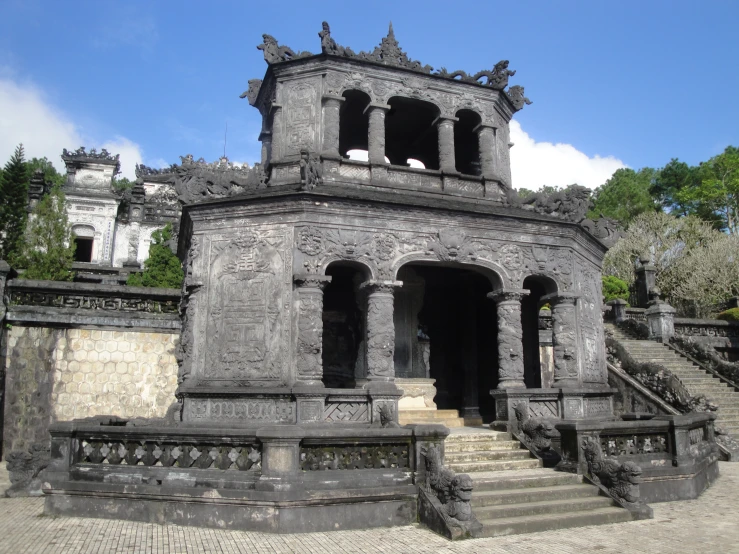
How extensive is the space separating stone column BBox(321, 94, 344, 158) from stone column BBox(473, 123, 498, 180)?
3735 millimetres

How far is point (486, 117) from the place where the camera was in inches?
610

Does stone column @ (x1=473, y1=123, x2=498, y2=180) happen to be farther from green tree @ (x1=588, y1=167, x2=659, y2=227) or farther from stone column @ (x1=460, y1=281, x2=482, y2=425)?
green tree @ (x1=588, y1=167, x2=659, y2=227)

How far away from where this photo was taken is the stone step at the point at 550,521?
765 centimetres

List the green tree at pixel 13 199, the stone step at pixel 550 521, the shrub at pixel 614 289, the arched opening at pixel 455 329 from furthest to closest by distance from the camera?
1. the shrub at pixel 614 289
2. the green tree at pixel 13 199
3. the arched opening at pixel 455 329
4. the stone step at pixel 550 521

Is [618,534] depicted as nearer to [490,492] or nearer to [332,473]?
[490,492]

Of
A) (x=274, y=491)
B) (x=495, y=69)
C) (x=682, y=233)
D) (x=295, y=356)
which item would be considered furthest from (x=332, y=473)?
(x=682, y=233)

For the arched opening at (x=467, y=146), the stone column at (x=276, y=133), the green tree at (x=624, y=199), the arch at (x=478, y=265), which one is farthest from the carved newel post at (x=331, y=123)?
the green tree at (x=624, y=199)

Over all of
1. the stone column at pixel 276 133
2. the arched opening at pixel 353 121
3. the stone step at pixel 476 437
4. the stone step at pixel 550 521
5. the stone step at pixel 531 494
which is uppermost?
the arched opening at pixel 353 121

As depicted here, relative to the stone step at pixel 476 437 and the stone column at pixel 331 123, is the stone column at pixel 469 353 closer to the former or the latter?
the stone step at pixel 476 437

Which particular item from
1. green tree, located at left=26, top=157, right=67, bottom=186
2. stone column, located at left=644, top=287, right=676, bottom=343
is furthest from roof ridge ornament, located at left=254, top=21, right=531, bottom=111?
green tree, located at left=26, top=157, right=67, bottom=186

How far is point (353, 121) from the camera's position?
16.9 metres

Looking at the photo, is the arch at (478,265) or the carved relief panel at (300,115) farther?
the carved relief panel at (300,115)

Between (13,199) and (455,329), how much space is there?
28.6 meters

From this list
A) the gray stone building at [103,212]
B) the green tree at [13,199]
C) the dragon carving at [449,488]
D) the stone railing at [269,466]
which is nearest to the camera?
the dragon carving at [449,488]
